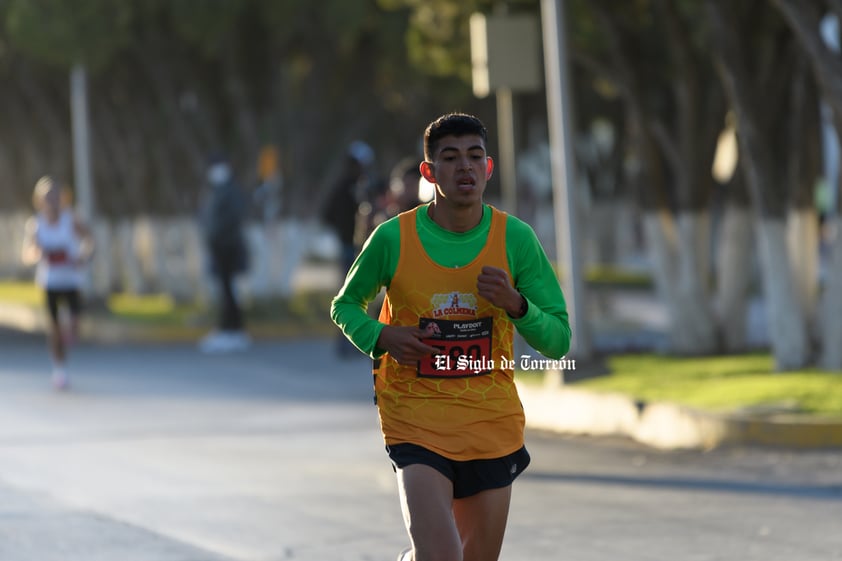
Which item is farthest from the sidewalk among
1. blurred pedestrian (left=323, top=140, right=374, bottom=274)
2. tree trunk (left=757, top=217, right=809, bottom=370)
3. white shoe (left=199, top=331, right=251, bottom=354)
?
white shoe (left=199, top=331, right=251, bottom=354)

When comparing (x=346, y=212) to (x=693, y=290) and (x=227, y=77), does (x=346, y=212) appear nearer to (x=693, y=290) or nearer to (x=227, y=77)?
(x=693, y=290)

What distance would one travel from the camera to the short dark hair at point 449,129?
228 inches

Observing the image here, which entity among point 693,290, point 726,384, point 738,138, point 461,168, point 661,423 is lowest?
point 661,423

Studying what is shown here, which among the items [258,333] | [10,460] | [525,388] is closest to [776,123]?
[525,388]

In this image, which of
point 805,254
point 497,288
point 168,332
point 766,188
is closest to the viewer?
point 497,288

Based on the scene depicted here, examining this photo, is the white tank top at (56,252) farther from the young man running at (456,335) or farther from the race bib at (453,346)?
the race bib at (453,346)

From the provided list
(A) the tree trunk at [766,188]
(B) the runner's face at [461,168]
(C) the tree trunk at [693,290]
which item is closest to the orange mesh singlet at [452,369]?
(B) the runner's face at [461,168]

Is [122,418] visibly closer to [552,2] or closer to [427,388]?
[552,2]

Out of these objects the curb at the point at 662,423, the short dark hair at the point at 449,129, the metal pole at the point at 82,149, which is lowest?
the curb at the point at 662,423

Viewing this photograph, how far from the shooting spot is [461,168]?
574 cm

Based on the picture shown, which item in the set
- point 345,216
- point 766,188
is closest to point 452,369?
point 766,188

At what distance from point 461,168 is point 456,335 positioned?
20.4 inches

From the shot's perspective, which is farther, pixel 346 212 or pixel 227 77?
pixel 227 77

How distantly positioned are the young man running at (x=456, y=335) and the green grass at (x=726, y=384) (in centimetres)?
665
